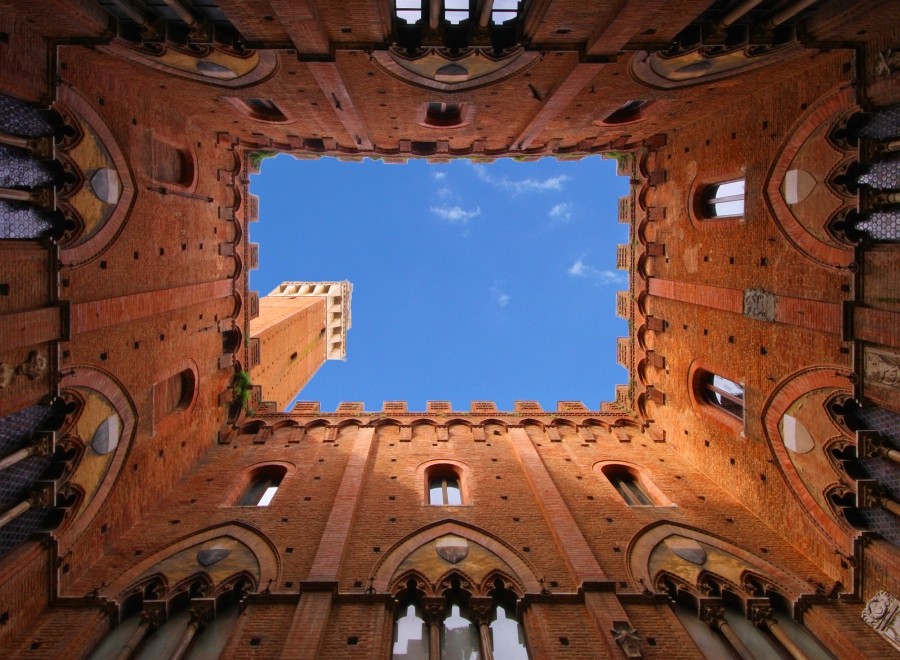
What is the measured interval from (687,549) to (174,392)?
45.2 ft

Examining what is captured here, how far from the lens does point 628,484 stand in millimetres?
15469

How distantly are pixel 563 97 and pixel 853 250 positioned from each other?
7367 millimetres

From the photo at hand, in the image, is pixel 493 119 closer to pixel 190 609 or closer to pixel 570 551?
pixel 570 551

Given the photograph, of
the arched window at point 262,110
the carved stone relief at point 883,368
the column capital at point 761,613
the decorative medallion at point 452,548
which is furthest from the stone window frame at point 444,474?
the arched window at point 262,110

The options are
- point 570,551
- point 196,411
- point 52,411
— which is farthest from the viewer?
point 196,411

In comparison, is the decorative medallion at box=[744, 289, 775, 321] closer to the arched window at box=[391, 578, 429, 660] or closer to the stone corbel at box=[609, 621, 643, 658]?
the stone corbel at box=[609, 621, 643, 658]

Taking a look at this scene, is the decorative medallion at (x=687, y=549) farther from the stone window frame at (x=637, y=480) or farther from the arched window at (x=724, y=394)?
the arched window at (x=724, y=394)

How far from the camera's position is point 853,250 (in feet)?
31.9

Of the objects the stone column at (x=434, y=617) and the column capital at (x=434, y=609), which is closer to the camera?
the stone column at (x=434, y=617)

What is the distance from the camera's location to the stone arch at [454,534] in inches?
415

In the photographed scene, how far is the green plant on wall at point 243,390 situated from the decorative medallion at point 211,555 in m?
7.29

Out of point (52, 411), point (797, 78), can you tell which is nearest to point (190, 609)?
point (52, 411)

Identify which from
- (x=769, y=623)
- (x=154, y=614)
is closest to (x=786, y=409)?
(x=769, y=623)

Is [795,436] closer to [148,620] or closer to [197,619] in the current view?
[197,619]
